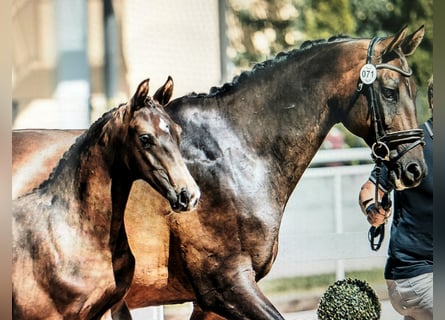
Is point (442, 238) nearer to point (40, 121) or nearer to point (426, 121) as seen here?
point (426, 121)

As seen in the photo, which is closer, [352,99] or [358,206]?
[352,99]

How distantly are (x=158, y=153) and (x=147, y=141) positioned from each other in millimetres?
75

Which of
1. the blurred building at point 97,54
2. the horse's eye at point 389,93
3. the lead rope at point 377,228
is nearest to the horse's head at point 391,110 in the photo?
the horse's eye at point 389,93

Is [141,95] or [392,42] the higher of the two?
[392,42]

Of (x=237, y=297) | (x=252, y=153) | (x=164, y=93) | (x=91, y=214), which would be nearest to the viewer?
(x=91, y=214)

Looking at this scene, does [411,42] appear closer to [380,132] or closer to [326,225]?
[380,132]

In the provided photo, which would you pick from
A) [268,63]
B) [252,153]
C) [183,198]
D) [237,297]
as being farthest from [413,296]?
[183,198]

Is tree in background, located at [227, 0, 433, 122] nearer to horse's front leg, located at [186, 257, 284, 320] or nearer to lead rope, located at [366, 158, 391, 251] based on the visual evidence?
lead rope, located at [366, 158, 391, 251]

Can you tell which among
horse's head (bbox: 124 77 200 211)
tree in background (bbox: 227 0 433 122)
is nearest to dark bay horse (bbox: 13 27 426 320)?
tree in background (bbox: 227 0 433 122)

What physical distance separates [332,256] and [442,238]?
741 millimetres

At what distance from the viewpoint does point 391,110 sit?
410 centimetres

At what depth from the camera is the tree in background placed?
4164 mm

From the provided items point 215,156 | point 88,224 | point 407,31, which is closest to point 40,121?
point 88,224

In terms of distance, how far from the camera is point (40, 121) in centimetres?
396
